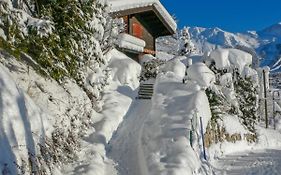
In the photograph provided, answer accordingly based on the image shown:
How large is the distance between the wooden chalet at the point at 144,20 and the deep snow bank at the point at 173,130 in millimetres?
7234

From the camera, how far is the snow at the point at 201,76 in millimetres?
17750

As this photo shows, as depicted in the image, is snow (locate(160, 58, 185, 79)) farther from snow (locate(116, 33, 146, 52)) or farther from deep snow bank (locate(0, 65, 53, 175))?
deep snow bank (locate(0, 65, 53, 175))

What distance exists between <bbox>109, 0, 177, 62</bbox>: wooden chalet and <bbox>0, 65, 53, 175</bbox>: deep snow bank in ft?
48.3

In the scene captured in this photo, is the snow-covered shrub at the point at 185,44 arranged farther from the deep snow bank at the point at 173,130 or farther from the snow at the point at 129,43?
the deep snow bank at the point at 173,130

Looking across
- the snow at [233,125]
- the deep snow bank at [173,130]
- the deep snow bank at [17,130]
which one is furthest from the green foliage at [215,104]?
the deep snow bank at [17,130]

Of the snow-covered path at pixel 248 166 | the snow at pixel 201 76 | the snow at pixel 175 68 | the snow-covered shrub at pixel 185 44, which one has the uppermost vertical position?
the snow-covered shrub at pixel 185 44

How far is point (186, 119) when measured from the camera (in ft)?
40.3

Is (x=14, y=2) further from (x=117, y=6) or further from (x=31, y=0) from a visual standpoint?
(x=117, y=6)

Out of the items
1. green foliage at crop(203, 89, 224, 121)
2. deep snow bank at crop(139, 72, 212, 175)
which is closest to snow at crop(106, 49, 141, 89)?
deep snow bank at crop(139, 72, 212, 175)

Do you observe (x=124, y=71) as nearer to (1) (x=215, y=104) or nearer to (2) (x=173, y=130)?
(1) (x=215, y=104)

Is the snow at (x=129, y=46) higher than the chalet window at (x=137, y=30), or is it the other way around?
the chalet window at (x=137, y=30)

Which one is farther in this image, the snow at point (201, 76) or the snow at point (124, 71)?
the snow at point (124, 71)

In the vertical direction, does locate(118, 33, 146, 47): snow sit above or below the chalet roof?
below

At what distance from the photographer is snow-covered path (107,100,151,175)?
10.00 metres
